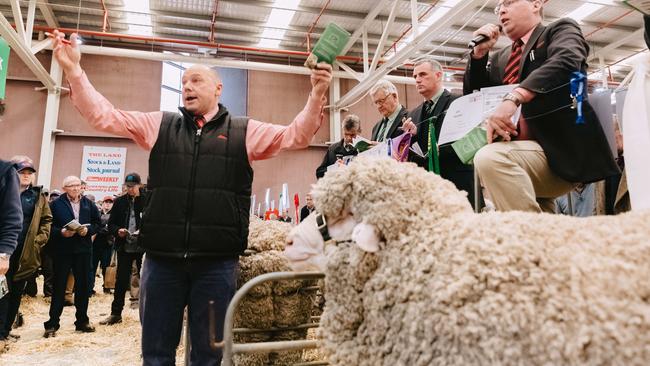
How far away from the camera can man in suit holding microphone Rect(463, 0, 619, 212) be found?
1.41m

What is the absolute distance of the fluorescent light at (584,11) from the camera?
7594mm

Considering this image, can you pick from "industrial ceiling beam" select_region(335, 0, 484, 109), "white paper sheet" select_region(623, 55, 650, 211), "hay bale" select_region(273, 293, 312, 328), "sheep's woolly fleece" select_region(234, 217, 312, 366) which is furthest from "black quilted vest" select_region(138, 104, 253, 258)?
"industrial ceiling beam" select_region(335, 0, 484, 109)

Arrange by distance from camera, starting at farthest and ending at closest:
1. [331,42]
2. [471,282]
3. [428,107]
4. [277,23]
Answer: [277,23] < [428,107] < [331,42] < [471,282]

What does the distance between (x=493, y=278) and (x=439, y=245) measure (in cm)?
14

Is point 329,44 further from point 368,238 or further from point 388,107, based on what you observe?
point 388,107

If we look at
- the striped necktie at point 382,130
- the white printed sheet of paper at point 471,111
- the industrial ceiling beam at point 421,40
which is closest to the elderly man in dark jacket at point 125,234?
the striped necktie at point 382,130

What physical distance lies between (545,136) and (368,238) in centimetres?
90

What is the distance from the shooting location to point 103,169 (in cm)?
945

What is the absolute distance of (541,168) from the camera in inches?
59.0

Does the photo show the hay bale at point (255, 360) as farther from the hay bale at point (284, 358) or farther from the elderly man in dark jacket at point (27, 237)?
the elderly man in dark jacket at point (27, 237)

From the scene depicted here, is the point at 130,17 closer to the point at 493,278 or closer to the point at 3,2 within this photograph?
the point at 3,2

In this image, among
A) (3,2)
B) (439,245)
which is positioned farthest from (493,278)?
(3,2)

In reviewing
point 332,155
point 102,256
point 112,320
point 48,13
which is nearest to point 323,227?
point 332,155

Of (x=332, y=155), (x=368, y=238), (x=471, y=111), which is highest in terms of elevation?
(x=332, y=155)
